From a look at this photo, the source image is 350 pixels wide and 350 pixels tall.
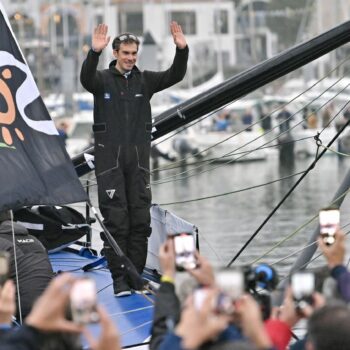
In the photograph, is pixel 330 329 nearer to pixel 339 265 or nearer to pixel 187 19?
pixel 339 265

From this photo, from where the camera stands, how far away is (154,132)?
9.74 meters

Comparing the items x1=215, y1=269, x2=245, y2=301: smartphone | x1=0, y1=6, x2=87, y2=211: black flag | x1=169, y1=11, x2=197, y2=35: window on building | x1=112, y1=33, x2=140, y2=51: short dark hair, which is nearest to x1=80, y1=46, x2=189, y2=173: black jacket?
x1=112, y1=33, x2=140, y2=51: short dark hair

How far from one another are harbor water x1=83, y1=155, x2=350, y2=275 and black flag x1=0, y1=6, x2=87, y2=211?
5.78 ft

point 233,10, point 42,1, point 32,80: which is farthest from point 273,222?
point 42,1

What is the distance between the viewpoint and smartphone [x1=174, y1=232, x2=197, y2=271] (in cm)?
543

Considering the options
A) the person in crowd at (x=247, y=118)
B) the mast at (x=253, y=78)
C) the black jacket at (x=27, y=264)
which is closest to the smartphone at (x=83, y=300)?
the black jacket at (x=27, y=264)

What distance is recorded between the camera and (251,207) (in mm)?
25469

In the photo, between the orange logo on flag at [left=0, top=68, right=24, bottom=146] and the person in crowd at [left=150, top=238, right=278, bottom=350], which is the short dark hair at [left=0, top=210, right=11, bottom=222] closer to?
the orange logo on flag at [left=0, top=68, right=24, bottom=146]

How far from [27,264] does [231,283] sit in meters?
3.79

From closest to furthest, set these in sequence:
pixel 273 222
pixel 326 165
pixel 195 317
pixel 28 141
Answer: pixel 195 317
pixel 28 141
pixel 273 222
pixel 326 165

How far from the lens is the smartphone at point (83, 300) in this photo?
4.52m

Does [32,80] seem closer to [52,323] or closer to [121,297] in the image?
[121,297]

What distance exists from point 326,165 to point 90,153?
95.7ft

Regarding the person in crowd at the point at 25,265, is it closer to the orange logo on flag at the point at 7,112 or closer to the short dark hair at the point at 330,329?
the orange logo on flag at the point at 7,112
